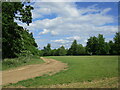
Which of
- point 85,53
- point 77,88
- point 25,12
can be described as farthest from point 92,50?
point 77,88

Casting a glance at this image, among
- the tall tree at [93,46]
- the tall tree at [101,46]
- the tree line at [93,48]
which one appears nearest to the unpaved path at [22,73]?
the tree line at [93,48]

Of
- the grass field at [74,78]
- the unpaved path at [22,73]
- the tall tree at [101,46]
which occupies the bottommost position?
the unpaved path at [22,73]

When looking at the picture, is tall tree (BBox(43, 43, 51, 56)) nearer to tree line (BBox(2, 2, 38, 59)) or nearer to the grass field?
tree line (BBox(2, 2, 38, 59))

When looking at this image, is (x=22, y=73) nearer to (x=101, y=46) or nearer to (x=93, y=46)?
(x=101, y=46)

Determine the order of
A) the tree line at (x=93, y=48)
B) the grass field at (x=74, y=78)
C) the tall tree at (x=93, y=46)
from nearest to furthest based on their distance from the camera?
the grass field at (x=74, y=78) → the tree line at (x=93, y=48) → the tall tree at (x=93, y=46)

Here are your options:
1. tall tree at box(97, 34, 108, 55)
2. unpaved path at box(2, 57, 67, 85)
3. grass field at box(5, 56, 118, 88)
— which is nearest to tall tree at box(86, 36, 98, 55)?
tall tree at box(97, 34, 108, 55)

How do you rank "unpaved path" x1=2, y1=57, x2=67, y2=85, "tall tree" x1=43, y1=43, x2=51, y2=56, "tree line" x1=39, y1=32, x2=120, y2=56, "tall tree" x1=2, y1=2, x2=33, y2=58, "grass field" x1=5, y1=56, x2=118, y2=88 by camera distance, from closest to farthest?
"grass field" x1=5, y1=56, x2=118, y2=88, "unpaved path" x1=2, y1=57, x2=67, y2=85, "tall tree" x1=2, y1=2, x2=33, y2=58, "tree line" x1=39, y1=32, x2=120, y2=56, "tall tree" x1=43, y1=43, x2=51, y2=56

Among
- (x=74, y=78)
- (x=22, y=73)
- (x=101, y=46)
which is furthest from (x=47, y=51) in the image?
(x=74, y=78)

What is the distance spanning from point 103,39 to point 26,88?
82.7m

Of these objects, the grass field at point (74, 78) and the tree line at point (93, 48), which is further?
the tree line at point (93, 48)

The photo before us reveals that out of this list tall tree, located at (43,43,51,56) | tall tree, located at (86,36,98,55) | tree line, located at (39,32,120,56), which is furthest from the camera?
tall tree, located at (43,43,51,56)

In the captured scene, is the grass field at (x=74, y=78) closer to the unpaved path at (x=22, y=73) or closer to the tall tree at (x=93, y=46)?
the unpaved path at (x=22, y=73)

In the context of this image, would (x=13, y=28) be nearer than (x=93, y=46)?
Yes

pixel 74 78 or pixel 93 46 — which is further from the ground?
pixel 93 46
